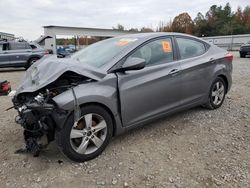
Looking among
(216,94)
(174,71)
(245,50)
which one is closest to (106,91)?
(174,71)

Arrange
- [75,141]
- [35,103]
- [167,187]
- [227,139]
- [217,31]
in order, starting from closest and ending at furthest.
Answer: [167,187]
[35,103]
[75,141]
[227,139]
[217,31]

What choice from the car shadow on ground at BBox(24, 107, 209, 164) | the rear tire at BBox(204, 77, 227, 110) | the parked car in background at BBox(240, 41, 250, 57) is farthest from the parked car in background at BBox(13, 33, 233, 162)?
the parked car in background at BBox(240, 41, 250, 57)


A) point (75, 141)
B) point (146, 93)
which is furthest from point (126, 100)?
point (75, 141)

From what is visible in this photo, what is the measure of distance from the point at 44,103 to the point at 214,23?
197 feet

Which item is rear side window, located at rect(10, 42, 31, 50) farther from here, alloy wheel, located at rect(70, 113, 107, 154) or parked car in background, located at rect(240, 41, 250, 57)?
parked car in background, located at rect(240, 41, 250, 57)

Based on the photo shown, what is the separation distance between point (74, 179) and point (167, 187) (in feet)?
3.29

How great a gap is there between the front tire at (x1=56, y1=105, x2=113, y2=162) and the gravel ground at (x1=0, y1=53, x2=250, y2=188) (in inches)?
5.1

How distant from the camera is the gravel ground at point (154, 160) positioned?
277cm

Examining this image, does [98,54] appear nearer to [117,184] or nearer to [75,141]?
[75,141]

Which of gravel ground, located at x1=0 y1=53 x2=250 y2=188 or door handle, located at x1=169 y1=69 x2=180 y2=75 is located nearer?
gravel ground, located at x1=0 y1=53 x2=250 y2=188

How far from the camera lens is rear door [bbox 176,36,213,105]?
408 cm

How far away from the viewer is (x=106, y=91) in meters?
3.19

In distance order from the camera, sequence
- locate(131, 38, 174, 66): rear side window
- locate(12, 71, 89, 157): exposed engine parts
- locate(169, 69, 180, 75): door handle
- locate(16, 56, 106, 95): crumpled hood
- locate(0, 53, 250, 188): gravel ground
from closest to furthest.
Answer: locate(0, 53, 250, 188): gravel ground
locate(12, 71, 89, 157): exposed engine parts
locate(16, 56, 106, 95): crumpled hood
locate(131, 38, 174, 66): rear side window
locate(169, 69, 180, 75): door handle

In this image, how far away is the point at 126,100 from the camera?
11.0 ft
